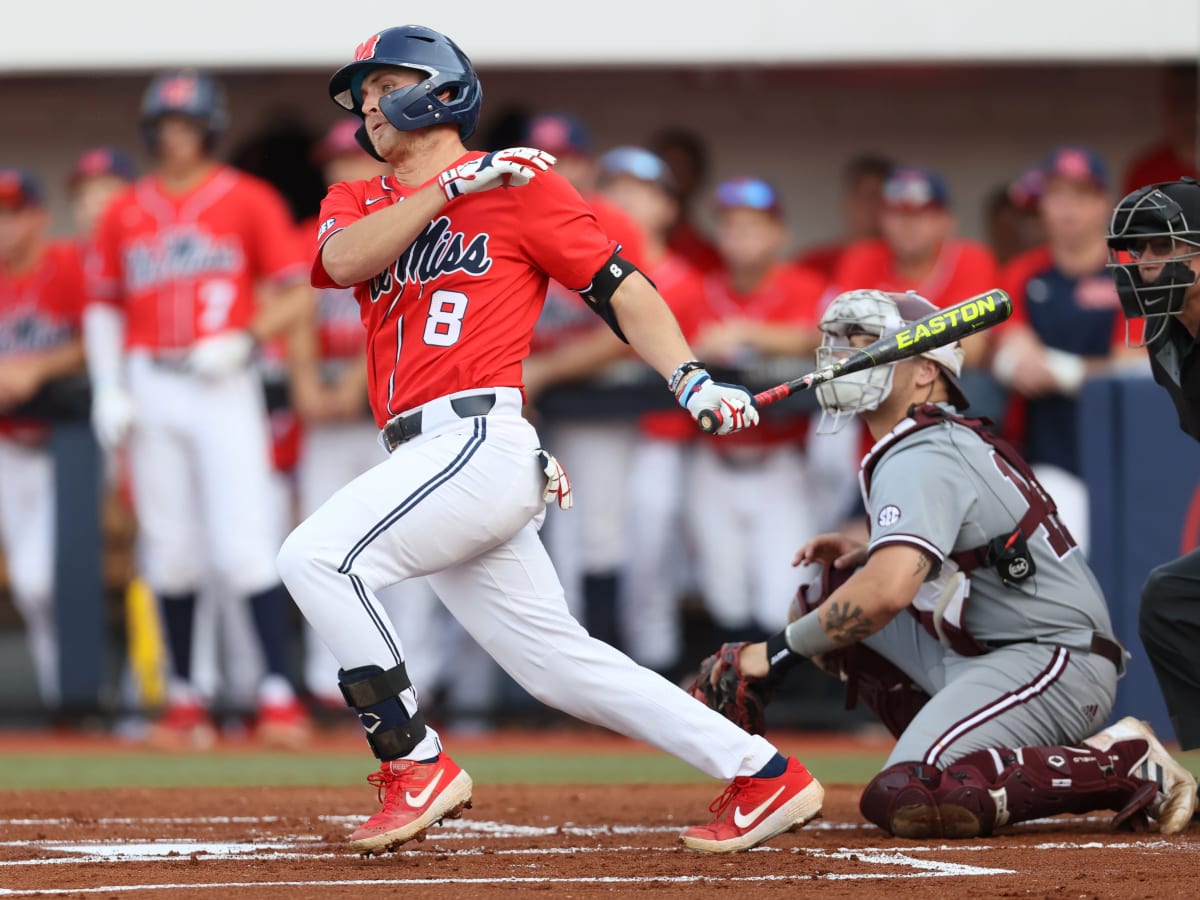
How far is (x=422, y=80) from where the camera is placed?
4320mm

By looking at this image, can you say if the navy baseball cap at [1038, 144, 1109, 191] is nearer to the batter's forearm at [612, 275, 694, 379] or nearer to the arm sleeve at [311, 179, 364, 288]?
the batter's forearm at [612, 275, 694, 379]

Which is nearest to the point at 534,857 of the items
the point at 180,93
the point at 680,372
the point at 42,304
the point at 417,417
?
the point at 417,417

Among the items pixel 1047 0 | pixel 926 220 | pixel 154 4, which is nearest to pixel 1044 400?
pixel 926 220

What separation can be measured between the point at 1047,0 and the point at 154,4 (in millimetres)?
4268

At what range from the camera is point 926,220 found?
7.66 m

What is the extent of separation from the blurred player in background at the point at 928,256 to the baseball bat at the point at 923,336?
283cm

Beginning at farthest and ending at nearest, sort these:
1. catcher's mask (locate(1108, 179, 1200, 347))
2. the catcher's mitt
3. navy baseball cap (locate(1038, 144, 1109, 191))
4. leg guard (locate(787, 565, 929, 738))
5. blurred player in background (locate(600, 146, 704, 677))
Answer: blurred player in background (locate(600, 146, 704, 677)) → navy baseball cap (locate(1038, 144, 1109, 191)) → leg guard (locate(787, 565, 929, 738)) → the catcher's mitt → catcher's mask (locate(1108, 179, 1200, 347))

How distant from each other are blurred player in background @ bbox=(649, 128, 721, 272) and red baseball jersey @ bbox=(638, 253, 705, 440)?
1219 mm

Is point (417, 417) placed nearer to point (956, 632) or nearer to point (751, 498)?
point (956, 632)

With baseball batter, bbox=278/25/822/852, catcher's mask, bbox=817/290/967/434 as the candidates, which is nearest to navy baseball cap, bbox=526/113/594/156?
catcher's mask, bbox=817/290/967/434

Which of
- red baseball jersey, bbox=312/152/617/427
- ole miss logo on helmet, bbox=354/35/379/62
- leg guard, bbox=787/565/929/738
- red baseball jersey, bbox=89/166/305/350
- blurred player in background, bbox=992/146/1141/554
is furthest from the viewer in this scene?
red baseball jersey, bbox=89/166/305/350

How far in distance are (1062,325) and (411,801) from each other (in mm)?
4219

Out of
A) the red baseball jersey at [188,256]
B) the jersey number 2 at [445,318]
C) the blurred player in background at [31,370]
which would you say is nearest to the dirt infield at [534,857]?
the jersey number 2 at [445,318]

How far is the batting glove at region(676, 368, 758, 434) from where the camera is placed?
13.2ft
